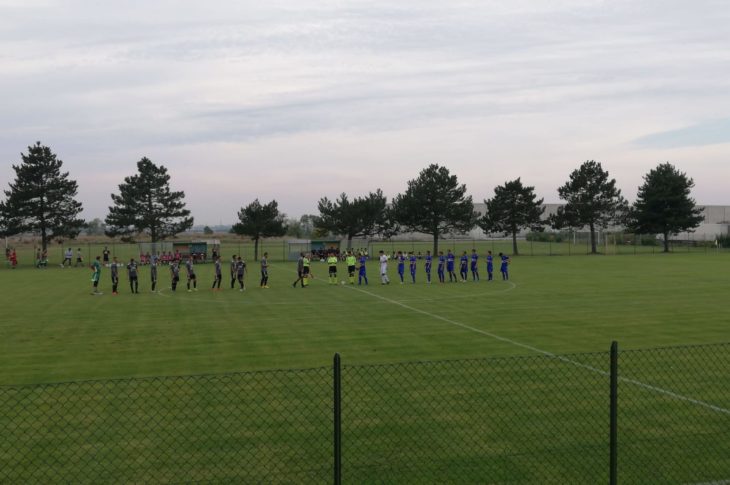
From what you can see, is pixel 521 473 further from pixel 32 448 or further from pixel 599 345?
pixel 599 345

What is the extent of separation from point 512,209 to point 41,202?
4799cm

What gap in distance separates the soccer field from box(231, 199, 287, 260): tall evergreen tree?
33.2 metres

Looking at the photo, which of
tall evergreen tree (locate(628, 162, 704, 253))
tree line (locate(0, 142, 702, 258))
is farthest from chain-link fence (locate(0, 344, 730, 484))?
tall evergreen tree (locate(628, 162, 704, 253))

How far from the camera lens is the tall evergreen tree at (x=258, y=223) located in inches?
2625

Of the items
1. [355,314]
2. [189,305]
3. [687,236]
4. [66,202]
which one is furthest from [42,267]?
[687,236]

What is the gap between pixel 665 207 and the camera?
75000mm

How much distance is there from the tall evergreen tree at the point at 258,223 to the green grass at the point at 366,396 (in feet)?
144

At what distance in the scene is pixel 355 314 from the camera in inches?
872

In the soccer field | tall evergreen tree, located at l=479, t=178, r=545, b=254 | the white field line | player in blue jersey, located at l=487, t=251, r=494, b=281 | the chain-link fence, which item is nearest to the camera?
the chain-link fence

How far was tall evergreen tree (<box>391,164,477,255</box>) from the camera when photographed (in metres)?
69.3

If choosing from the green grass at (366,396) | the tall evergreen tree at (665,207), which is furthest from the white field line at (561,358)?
the tall evergreen tree at (665,207)

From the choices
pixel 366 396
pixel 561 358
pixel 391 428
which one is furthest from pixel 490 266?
pixel 391 428

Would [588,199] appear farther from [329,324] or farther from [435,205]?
[329,324]

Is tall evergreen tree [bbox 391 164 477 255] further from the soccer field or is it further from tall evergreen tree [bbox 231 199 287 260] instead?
the soccer field
